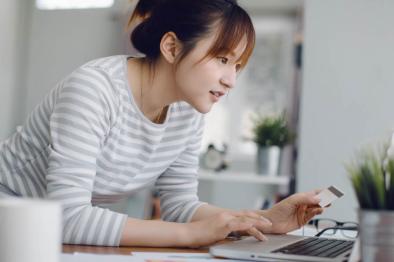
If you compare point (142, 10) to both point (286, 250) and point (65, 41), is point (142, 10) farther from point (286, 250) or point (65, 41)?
point (65, 41)

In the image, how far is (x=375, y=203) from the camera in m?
0.80

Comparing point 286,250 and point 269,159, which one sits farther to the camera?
point 269,159

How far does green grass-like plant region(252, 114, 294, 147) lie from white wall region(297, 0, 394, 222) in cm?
64

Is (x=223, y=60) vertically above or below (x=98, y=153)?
above

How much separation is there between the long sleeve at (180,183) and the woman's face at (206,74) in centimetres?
18

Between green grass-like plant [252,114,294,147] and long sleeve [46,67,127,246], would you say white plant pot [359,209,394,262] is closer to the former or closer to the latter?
long sleeve [46,67,127,246]

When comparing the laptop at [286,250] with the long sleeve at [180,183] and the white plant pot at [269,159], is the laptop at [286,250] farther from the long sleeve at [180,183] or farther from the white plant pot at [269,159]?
the white plant pot at [269,159]

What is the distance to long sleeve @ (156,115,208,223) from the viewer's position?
1495mm

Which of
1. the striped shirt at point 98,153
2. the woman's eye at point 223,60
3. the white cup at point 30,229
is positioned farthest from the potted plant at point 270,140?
the white cup at point 30,229

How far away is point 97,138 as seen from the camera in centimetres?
116

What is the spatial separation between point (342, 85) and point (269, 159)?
86 cm

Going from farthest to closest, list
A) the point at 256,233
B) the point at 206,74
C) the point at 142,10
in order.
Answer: the point at 142,10 < the point at 206,74 < the point at 256,233

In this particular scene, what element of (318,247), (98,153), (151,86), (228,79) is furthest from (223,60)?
(318,247)

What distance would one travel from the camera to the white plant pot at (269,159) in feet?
12.1
